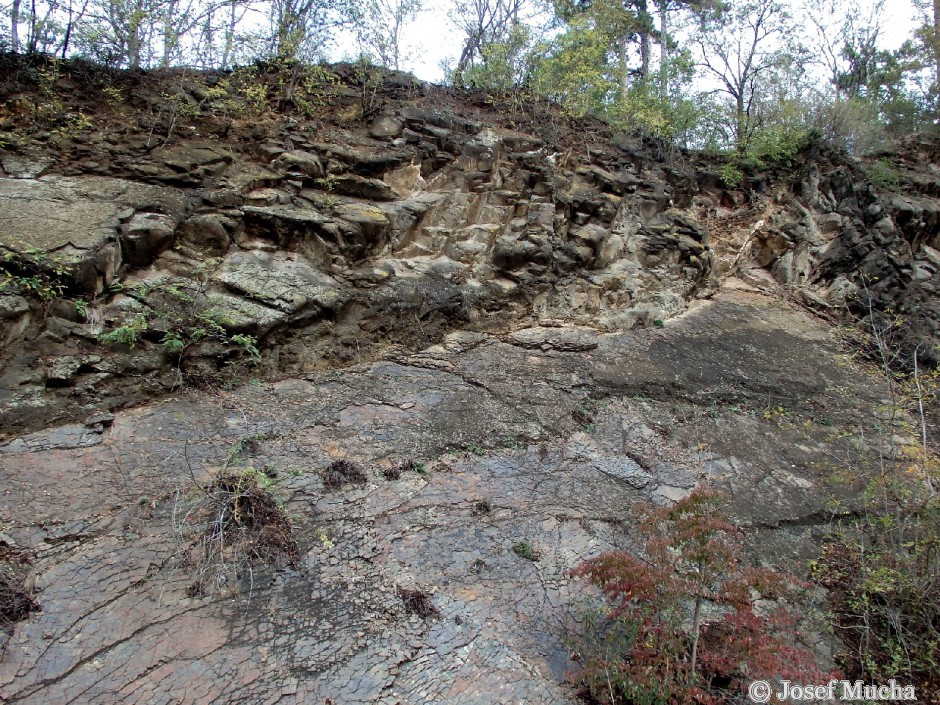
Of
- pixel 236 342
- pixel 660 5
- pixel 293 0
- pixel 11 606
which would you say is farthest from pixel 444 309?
pixel 660 5

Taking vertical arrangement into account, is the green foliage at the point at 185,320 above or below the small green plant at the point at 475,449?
above

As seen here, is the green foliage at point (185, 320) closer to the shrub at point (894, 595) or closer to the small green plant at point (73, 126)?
the small green plant at point (73, 126)

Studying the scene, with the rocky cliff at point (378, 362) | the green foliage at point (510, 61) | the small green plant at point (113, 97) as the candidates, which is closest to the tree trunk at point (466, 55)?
the green foliage at point (510, 61)

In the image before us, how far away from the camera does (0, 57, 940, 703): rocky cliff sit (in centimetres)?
480

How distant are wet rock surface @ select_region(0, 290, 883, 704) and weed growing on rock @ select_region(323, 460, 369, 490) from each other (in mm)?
92

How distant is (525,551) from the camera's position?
591 centimetres

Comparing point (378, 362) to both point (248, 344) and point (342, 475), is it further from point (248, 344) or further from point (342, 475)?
point (342, 475)

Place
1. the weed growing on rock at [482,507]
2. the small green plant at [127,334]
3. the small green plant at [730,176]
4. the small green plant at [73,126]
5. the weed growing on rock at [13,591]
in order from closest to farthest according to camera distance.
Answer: the weed growing on rock at [13,591] → the weed growing on rock at [482,507] → the small green plant at [127,334] → the small green plant at [73,126] → the small green plant at [730,176]

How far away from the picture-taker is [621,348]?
9547 mm

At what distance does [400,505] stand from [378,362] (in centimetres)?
259

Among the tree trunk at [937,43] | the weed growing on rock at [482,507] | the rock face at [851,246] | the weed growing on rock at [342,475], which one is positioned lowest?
the weed growing on rock at [482,507]

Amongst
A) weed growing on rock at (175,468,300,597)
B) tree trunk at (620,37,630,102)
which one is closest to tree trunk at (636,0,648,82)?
tree trunk at (620,37,630,102)

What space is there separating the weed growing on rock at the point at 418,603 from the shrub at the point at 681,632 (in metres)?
1.44

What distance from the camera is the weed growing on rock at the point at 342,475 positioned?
6.10m
